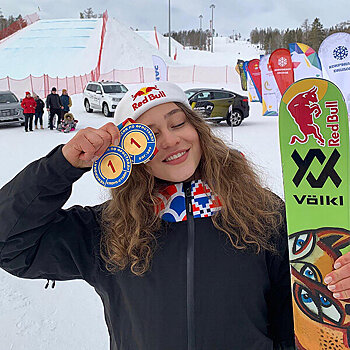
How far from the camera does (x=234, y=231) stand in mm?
1425

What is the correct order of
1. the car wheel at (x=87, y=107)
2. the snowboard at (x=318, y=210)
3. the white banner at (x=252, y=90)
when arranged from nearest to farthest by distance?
the snowboard at (x=318, y=210) < the white banner at (x=252, y=90) < the car wheel at (x=87, y=107)

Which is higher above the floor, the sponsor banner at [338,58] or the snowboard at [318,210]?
the sponsor banner at [338,58]

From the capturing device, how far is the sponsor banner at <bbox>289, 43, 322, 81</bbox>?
40.4 ft

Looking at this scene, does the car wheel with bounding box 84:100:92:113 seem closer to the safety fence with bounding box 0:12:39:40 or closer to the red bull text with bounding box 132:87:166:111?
the red bull text with bounding box 132:87:166:111

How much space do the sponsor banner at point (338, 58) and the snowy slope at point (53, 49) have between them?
25093 mm

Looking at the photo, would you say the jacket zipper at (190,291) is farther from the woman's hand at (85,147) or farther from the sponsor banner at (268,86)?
the sponsor banner at (268,86)

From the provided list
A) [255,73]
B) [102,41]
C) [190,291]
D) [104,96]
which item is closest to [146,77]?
[102,41]

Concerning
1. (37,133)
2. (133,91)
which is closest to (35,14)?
(37,133)

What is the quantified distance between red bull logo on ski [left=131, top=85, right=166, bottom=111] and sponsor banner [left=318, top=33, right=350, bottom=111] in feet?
30.5

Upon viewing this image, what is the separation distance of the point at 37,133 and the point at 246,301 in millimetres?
12006

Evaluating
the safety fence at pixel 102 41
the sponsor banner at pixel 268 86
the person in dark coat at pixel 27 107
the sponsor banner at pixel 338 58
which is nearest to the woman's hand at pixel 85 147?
the sponsor banner at pixel 338 58

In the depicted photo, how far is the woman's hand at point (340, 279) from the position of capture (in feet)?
4.17

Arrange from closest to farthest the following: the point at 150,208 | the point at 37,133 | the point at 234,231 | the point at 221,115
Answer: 1. the point at 234,231
2. the point at 150,208
3. the point at 37,133
4. the point at 221,115

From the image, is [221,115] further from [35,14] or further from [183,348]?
[35,14]
